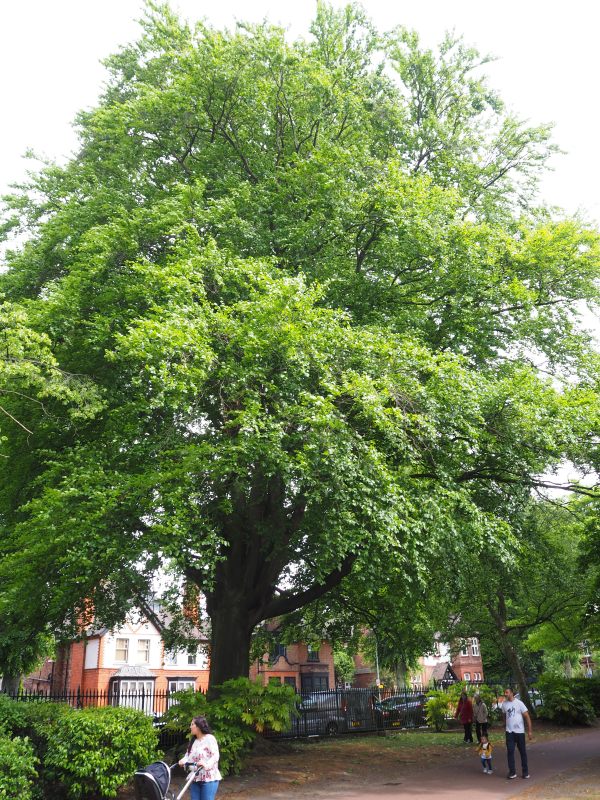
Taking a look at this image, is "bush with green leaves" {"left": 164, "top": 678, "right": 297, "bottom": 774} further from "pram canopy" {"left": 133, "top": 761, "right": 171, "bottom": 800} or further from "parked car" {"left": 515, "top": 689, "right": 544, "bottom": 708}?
"parked car" {"left": 515, "top": 689, "right": 544, "bottom": 708}

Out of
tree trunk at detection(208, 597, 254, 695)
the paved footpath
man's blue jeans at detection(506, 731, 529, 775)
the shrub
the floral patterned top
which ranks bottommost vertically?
the paved footpath

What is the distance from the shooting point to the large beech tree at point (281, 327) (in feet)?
36.9

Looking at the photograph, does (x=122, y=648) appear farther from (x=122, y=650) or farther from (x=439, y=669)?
(x=439, y=669)

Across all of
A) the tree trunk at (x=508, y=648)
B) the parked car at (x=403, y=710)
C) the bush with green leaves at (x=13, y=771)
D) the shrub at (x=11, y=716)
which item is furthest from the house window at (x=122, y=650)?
the bush with green leaves at (x=13, y=771)

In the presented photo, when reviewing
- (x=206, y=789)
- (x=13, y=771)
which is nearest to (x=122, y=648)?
(x=13, y=771)

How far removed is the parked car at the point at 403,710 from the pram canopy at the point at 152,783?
2112 centimetres

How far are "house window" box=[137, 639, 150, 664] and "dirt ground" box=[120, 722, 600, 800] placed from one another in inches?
946

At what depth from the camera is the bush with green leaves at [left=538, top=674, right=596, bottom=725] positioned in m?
26.7

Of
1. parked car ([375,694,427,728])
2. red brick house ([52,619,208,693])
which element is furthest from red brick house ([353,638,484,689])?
parked car ([375,694,427,728])

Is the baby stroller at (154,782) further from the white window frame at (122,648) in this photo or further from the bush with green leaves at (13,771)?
Result: the white window frame at (122,648)

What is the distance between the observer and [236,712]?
12.9 meters

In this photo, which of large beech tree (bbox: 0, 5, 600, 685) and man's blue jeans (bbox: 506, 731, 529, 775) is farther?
man's blue jeans (bbox: 506, 731, 529, 775)

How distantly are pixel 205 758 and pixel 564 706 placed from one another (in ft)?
79.4

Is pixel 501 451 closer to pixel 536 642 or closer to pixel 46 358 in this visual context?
pixel 46 358
